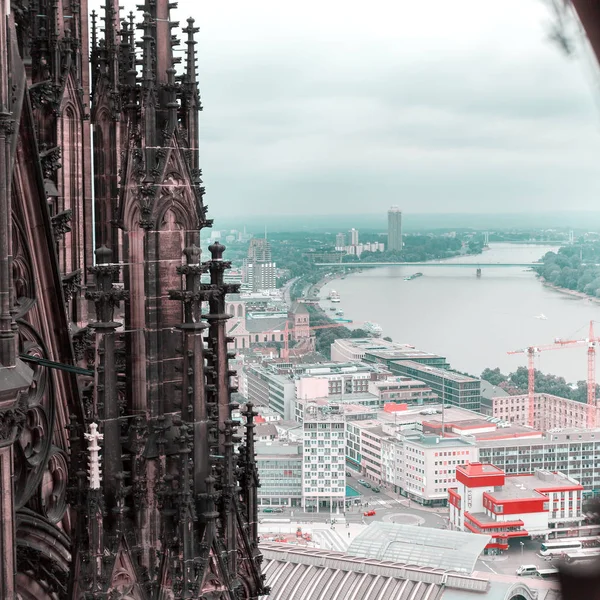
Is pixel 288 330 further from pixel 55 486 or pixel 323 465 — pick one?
pixel 55 486

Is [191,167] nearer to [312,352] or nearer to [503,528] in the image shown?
[503,528]

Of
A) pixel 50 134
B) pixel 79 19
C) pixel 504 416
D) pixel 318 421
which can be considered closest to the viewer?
pixel 50 134

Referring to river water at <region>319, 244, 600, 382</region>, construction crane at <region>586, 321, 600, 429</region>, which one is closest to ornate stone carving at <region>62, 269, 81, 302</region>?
construction crane at <region>586, 321, 600, 429</region>

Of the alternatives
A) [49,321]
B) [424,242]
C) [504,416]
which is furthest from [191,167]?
[424,242]

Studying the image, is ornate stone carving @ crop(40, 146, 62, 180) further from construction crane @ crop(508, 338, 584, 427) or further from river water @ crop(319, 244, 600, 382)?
river water @ crop(319, 244, 600, 382)

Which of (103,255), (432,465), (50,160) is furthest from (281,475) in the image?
(103,255)

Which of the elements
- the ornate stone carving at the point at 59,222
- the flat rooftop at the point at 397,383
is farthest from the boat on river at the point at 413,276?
the ornate stone carving at the point at 59,222

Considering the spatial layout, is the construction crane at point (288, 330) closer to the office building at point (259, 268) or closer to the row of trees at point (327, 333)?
the row of trees at point (327, 333)
